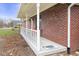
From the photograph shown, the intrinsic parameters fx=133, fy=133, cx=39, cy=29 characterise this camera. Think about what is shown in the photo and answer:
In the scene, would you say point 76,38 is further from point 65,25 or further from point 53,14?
point 53,14

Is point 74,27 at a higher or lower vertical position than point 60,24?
lower

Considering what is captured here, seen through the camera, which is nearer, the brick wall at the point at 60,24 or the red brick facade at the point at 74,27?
the red brick facade at the point at 74,27

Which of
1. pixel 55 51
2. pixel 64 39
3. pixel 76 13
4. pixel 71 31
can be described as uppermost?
pixel 76 13

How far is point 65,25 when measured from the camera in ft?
21.2

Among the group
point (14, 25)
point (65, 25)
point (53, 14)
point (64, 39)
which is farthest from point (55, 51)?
point (14, 25)

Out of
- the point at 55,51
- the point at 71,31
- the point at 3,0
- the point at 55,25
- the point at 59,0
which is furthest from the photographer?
the point at 55,25

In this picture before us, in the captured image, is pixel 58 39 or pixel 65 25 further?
pixel 58 39

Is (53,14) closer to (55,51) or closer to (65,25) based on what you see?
(65,25)

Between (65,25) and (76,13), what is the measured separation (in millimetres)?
788

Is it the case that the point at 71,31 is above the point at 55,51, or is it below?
above

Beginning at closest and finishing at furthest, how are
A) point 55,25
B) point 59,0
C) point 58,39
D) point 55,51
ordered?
point 59,0 → point 55,51 → point 58,39 → point 55,25

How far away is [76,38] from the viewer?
21.0 ft

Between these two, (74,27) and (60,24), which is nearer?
(74,27)

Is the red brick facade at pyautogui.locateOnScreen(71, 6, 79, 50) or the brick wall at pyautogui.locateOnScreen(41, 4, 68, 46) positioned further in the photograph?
the brick wall at pyautogui.locateOnScreen(41, 4, 68, 46)
